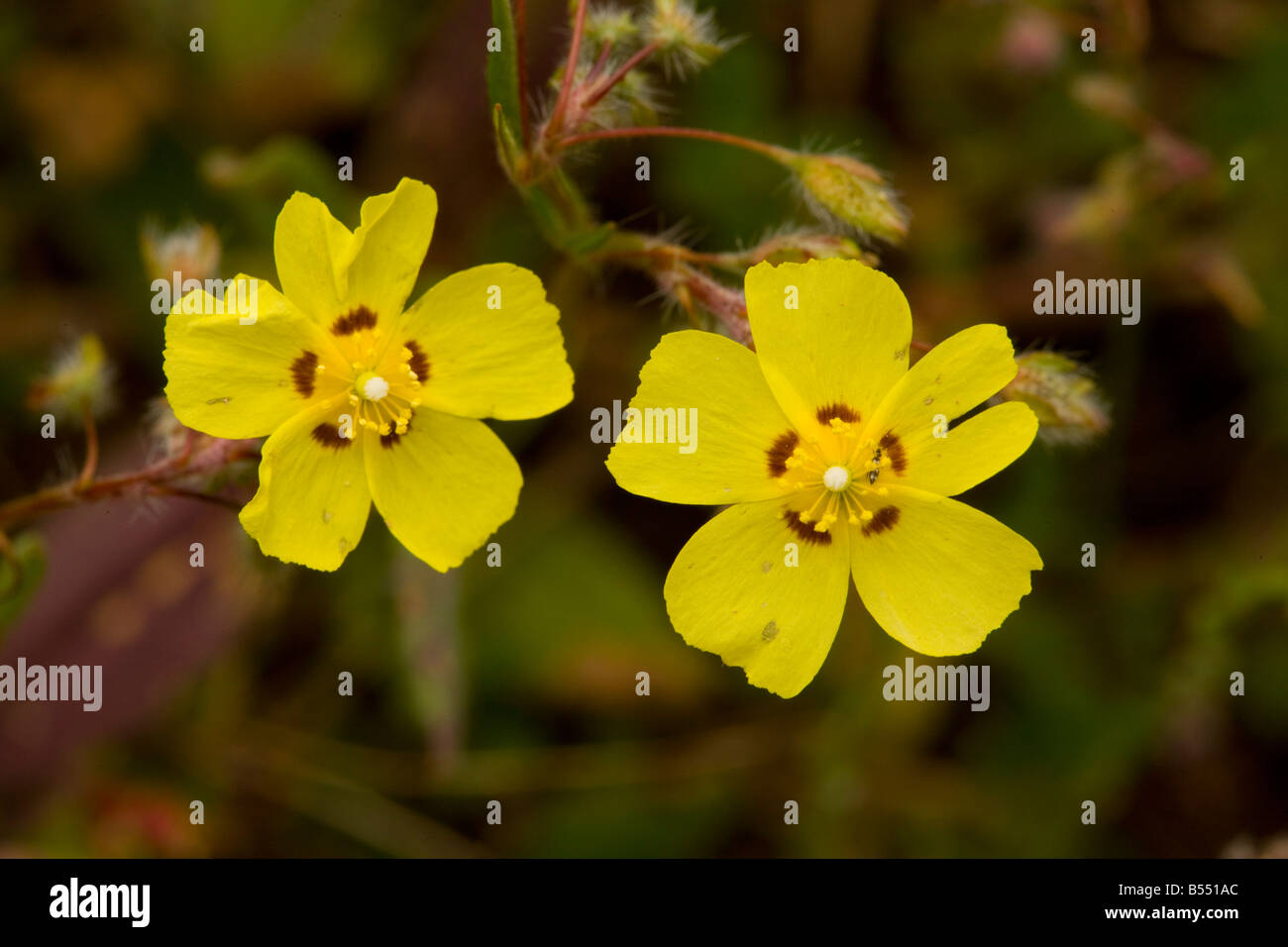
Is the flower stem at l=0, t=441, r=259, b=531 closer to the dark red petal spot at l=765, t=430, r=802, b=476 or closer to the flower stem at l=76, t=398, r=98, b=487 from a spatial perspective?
the flower stem at l=76, t=398, r=98, b=487

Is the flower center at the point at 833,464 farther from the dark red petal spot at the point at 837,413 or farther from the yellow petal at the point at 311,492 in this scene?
the yellow petal at the point at 311,492

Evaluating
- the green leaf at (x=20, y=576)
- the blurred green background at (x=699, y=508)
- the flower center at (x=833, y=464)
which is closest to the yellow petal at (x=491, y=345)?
the flower center at (x=833, y=464)

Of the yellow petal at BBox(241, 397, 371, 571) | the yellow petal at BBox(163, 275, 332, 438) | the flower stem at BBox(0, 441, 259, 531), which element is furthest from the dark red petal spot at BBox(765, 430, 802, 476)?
the flower stem at BBox(0, 441, 259, 531)

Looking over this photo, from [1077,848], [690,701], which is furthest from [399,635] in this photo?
[1077,848]

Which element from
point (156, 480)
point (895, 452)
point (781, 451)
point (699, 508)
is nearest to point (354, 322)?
point (156, 480)

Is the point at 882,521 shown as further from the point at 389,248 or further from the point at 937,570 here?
the point at 389,248

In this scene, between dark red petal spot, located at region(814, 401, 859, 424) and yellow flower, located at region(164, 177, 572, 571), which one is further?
dark red petal spot, located at region(814, 401, 859, 424)
